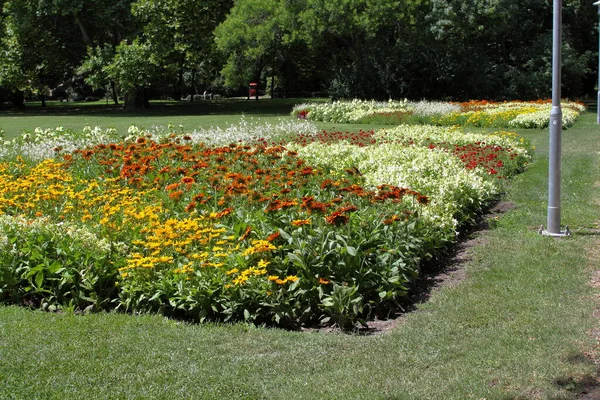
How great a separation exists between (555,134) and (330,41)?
87.7 ft

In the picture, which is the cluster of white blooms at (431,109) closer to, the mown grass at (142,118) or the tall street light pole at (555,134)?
the mown grass at (142,118)

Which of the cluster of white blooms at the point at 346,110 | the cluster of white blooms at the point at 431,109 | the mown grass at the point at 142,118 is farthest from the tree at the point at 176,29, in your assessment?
the cluster of white blooms at the point at 431,109

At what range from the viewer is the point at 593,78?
4241 cm

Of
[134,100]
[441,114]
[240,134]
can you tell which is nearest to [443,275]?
[240,134]

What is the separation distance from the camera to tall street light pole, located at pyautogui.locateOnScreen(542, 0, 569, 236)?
24.0 feet

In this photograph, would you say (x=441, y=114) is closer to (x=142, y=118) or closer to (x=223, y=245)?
(x=142, y=118)

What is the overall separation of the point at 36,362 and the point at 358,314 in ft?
7.51

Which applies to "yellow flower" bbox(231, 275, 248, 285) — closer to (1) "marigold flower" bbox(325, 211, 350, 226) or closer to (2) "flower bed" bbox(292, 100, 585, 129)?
(1) "marigold flower" bbox(325, 211, 350, 226)

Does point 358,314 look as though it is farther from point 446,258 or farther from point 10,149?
point 10,149

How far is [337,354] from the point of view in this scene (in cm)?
454

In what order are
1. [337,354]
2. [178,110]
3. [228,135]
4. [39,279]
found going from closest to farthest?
[337,354], [39,279], [228,135], [178,110]

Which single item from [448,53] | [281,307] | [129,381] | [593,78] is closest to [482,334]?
[281,307]

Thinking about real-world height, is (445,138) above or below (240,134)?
below

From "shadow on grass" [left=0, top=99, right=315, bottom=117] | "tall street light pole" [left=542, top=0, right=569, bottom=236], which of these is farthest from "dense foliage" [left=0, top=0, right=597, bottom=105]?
"tall street light pole" [left=542, top=0, right=569, bottom=236]
